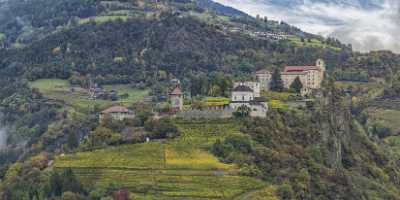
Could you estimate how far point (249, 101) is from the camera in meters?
101

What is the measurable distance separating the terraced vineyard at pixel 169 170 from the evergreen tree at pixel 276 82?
76.9 feet

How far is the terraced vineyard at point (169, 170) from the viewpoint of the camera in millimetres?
82312

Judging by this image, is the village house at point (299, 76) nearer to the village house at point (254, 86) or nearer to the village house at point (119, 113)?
the village house at point (254, 86)

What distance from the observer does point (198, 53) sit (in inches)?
6211

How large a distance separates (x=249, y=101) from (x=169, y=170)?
1782cm

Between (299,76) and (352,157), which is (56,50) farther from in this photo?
(352,157)

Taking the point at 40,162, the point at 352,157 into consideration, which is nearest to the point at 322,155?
the point at 352,157

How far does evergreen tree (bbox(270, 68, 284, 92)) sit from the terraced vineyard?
23.5 metres

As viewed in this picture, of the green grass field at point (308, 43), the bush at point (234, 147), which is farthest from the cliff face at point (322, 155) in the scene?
the green grass field at point (308, 43)

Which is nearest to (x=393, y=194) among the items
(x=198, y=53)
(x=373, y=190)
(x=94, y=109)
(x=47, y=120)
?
(x=373, y=190)

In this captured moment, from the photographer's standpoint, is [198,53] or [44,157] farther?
[198,53]

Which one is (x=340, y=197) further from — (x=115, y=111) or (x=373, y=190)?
(x=115, y=111)

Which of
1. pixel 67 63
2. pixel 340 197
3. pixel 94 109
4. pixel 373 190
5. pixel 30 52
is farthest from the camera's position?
pixel 30 52

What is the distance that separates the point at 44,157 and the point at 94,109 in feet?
97.6
